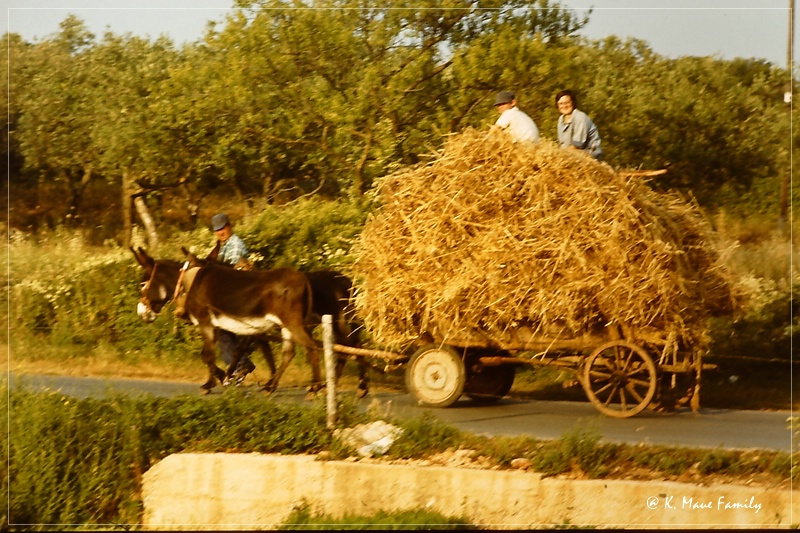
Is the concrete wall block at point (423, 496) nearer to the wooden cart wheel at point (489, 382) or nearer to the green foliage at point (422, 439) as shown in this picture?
the green foliage at point (422, 439)

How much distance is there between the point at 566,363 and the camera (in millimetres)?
11352

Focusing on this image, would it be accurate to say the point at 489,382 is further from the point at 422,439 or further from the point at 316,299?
the point at 422,439

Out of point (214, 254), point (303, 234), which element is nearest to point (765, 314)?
point (303, 234)

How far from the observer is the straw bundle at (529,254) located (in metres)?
10.5

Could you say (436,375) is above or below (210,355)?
below

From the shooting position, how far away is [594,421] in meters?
11.1

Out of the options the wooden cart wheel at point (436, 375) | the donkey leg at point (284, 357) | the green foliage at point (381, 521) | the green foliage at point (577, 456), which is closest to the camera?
the green foliage at point (381, 521)

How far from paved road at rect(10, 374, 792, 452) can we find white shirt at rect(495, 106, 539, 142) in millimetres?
2884

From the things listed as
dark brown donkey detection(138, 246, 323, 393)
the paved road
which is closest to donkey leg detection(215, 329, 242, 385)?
dark brown donkey detection(138, 246, 323, 393)

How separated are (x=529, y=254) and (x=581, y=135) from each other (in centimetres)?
192

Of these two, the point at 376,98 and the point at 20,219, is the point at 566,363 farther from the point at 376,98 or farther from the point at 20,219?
the point at 20,219

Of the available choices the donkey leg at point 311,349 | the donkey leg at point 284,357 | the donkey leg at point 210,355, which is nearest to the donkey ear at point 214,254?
the donkey leg at point 210,355

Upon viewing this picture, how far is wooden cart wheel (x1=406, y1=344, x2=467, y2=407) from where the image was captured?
11586 mm

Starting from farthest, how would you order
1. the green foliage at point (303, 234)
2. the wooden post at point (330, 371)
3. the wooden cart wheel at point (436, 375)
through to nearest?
the green foliage at point (303, 234) → the wooden cart wheel at point (436, 375) → the wooden post at point (330, 371)
